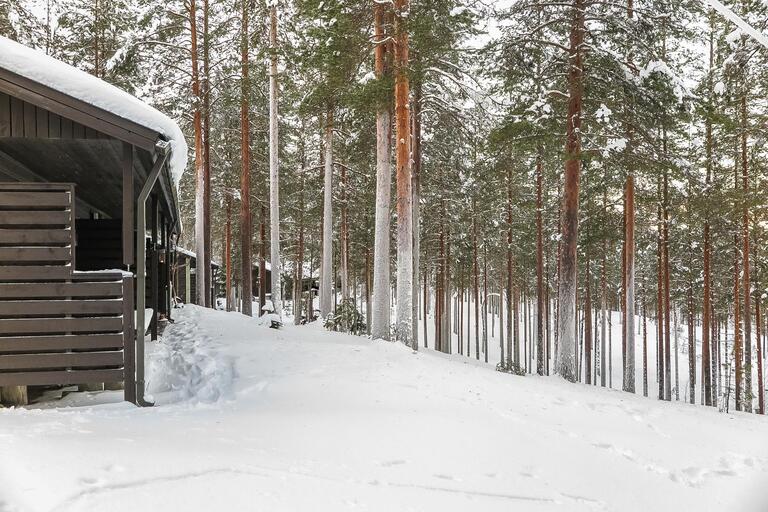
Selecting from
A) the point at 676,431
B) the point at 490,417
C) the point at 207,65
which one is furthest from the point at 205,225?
the point at 676,431

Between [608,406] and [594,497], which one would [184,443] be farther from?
[608,406]

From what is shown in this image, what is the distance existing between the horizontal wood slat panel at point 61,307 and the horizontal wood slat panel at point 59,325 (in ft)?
0.25

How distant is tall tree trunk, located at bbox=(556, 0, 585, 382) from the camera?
10250mm

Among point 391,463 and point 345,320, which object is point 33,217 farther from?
point 345,320

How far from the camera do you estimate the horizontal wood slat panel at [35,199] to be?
495 cm

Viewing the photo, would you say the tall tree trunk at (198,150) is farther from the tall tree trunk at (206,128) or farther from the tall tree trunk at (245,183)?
the tall tree trunk at (245,183)

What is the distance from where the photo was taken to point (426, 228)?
74.4ft

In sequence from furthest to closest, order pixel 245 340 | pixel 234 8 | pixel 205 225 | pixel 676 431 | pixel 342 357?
pixel 205 225 < pixel 234 8 < pixel 245 340 < pixel 342 357 < pixel 676 431

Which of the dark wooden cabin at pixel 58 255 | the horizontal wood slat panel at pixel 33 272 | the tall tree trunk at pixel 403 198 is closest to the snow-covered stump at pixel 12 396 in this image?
the dark wooden cabin at pixel 58 255

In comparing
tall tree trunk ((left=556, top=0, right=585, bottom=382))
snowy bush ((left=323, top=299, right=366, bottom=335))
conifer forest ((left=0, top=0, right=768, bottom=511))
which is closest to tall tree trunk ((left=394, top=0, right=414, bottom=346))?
conifer forest ((left=0, top=0, right=768, bottom=511))

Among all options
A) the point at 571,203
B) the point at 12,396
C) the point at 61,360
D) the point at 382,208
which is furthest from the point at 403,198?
the point at 12,396

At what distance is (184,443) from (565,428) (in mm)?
4345

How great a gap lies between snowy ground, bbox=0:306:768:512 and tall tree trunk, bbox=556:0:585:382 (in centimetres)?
260

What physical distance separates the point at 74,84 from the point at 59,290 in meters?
2.23
